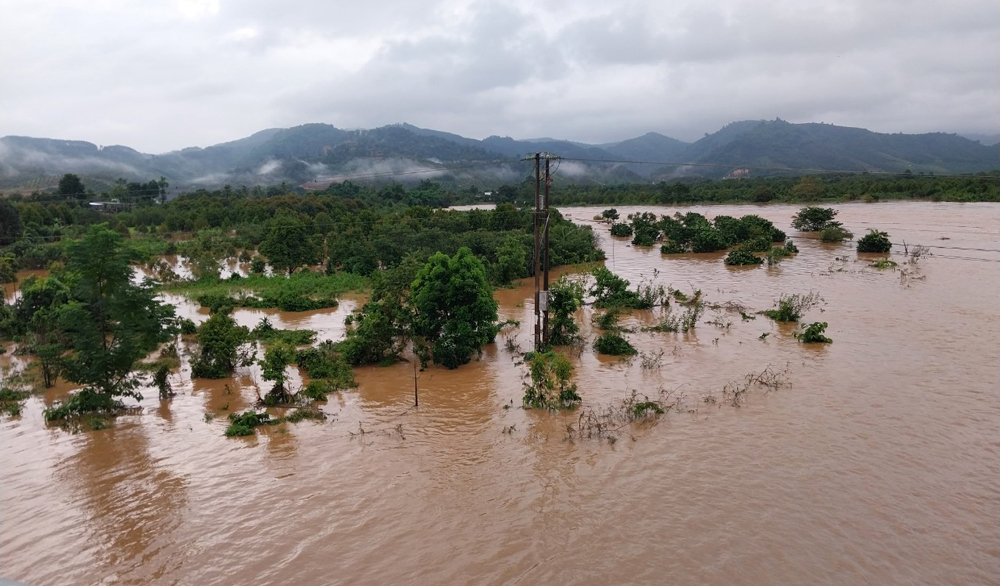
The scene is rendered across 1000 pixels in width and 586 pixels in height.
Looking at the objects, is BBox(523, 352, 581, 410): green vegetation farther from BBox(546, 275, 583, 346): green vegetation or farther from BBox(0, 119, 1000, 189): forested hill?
BBox(0, 119, 1000, 189): forested hill

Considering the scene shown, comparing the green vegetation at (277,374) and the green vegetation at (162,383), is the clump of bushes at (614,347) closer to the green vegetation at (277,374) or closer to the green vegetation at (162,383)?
the green vegetation at (277,374)

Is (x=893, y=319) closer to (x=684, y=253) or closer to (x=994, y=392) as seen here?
(x=994, y=392)

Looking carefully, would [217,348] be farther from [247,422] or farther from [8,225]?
[8,225]

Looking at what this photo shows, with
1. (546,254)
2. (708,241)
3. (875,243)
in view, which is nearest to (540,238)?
(546,254)

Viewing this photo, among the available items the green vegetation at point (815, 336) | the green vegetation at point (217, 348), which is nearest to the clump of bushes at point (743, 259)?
the green vegetation at point (815, 336)

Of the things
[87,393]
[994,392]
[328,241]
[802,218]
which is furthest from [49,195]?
[994,392]

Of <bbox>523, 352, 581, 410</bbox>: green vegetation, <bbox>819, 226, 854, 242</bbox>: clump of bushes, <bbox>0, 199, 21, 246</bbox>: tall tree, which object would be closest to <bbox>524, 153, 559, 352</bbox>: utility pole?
<bbox>523, 352, 581, 410</bbox>: green vegetation
